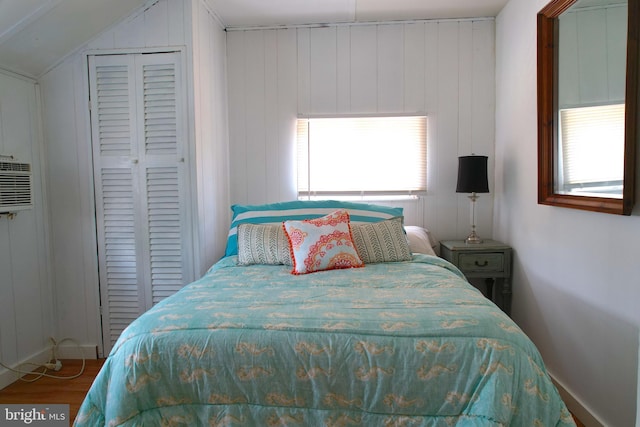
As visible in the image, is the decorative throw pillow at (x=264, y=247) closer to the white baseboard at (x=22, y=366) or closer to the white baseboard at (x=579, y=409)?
the white baseboard at (x=22, y=366)

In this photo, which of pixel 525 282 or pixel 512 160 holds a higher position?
pixel 512 160

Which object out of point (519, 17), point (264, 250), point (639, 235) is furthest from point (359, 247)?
A: point (519, 17)

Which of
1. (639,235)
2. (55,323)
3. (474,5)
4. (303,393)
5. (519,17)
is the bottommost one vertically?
(55,323)

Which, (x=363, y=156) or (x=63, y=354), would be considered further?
(x=363, y=156)

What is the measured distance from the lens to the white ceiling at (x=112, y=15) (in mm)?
2123

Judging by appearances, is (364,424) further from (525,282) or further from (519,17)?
(519,17)

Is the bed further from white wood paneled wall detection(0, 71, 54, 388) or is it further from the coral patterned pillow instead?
white wood paneled wall detection(0, 71, 54, 388)

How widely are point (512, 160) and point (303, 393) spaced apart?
2.20 metres

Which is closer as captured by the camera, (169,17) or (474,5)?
(169,17)

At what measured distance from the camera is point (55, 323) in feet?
8.77

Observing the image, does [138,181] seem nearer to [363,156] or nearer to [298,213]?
[298,213]

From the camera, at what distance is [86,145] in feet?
8.54

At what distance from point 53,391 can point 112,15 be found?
234 centimetres

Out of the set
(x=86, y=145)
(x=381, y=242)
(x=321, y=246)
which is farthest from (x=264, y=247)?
(x=86, y=145)
